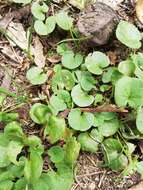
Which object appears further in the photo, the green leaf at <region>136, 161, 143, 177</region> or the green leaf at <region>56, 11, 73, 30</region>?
the green leaf at <region>56, 11, 73, 30</region>

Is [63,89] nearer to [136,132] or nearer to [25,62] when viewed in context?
[25,62]

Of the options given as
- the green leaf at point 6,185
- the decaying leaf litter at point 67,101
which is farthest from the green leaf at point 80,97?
the green leaf at point 6,185

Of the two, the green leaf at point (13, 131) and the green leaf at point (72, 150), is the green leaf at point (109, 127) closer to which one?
the green leaf at point (72, 150)

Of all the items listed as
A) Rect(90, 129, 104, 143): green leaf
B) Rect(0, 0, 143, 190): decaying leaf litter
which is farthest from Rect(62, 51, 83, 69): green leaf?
Rect(90, 129, 104, 143): green leaf

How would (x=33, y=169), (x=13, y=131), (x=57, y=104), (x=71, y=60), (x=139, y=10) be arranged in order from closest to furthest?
(x=33, y=169) < (x=13, y=131) < (x=57, y=104) < (x=71, y=60) < (x=139, y=10)

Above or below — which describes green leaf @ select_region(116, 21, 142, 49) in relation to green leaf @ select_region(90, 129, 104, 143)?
above

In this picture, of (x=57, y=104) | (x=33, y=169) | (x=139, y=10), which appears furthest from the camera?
(x=139, y=10)

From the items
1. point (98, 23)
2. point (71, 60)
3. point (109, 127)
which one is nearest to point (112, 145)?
point (109, 127)

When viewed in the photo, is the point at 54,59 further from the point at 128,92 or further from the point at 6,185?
the point at 6,185

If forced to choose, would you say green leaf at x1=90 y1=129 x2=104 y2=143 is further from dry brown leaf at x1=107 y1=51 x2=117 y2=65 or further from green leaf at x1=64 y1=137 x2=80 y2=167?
dry brown leaf at x1=107 y1=51 x2=117 y2=65
